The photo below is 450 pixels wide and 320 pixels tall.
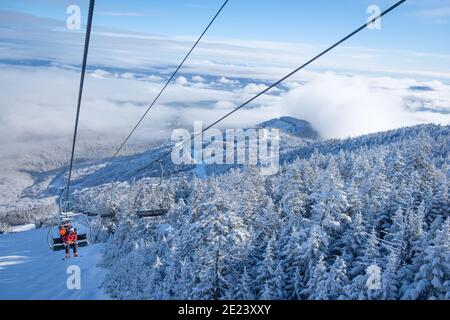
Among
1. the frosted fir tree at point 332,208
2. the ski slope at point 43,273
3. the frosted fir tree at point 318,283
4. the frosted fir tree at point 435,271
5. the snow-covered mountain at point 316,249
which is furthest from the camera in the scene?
the ski slope at point 43,273

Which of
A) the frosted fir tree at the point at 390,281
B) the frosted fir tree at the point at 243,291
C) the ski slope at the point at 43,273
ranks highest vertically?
the frosted fir tree at the point at 390,281

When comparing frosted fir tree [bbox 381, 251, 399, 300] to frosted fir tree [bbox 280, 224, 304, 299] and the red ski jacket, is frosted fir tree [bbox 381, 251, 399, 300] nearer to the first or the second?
frosted fir tree [bbox 280, 224, 304, 299]

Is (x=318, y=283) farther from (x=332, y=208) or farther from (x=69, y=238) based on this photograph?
(x=69, y=238)

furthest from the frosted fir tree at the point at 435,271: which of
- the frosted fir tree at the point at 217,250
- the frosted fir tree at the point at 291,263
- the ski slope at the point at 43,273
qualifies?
the ski slope at the point at 43,273

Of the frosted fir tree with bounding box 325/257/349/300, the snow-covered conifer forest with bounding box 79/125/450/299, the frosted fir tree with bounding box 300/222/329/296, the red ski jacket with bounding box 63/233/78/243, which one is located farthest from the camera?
the frosted fir tree with bounding box 300/222/329/296

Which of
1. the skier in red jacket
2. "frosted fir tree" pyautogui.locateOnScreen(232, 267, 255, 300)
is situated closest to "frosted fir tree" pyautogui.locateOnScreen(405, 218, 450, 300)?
"frosted fir tree" pyautogui.locateOnScreen(232, 267, 255, 300)

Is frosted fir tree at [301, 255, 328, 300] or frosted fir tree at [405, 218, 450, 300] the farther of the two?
frosted fir tree at [301, 255, 328, 300]

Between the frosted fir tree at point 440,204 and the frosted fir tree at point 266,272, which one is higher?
the frosted fir tree at point 440,204

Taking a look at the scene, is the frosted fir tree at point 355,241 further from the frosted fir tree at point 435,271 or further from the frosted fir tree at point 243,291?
the frosted fir tree at point 243,291

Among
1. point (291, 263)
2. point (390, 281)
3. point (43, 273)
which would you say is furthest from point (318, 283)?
point (43, 273)
